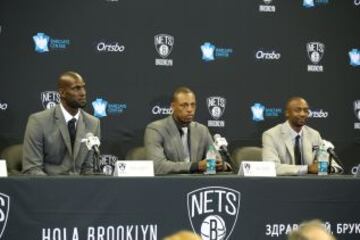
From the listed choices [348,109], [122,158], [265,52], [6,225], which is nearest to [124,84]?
[122,158]

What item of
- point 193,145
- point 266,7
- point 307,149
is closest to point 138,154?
point 193,145

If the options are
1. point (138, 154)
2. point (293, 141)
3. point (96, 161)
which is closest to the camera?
point (96, 161)

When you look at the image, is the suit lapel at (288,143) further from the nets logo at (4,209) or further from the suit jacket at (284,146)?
the nets logo at (4,209)

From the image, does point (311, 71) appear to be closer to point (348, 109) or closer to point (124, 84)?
point (348, 109)

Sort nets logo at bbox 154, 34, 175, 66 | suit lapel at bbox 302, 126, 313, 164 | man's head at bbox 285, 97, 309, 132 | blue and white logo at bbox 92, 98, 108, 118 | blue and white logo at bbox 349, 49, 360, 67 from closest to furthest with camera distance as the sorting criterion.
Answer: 1. suit lapel at bbox 302, 126, 313, 164
2. man's head at bbox 285, 97, 309, 132
3. blue and white logo at bbox 92, 98, 108, 118
4. nets logo at bbox 154, 34, 175, 66
5. blue and white logo at bbox 349, 49, 360, 67

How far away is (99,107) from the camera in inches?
309

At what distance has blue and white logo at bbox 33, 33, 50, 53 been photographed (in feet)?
25.1

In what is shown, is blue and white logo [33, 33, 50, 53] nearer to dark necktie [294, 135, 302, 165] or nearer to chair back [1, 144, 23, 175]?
chair back [1, 144, 23, 175]

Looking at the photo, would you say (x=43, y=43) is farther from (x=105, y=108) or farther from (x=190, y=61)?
(x=190, y=61)

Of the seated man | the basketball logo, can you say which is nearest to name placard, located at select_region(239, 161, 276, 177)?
the basketball logo

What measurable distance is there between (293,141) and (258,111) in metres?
0.98

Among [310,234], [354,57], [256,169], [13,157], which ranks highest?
[354,57]

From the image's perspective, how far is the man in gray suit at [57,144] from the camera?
627 cm

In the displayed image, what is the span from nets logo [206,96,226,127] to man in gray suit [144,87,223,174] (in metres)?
1.06
